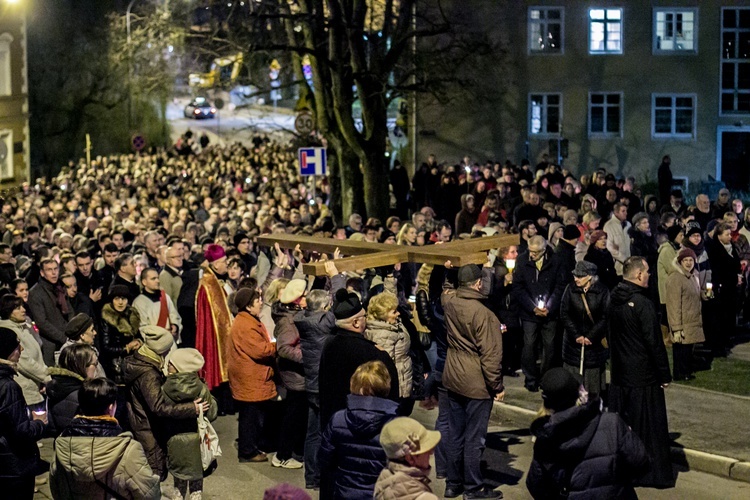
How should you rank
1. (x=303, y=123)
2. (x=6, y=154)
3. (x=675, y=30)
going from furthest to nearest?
(x=6, y=154)
(x=675, y=30)
(x=303, y=123)

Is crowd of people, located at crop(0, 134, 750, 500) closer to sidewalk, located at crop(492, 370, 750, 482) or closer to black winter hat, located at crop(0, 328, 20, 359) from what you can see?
black winter hat, located at crop(0, 328, 20, 359)

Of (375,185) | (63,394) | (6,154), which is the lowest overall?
(63,394)

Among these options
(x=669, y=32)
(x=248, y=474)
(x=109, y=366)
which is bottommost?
(x=248, y=474)

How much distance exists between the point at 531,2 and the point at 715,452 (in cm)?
2985

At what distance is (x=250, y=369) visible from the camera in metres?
11.4

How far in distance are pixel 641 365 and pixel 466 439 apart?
1585mm

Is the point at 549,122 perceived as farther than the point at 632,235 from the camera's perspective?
Yes

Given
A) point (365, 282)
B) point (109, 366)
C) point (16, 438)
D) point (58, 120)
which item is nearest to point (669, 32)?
point (58, 120)

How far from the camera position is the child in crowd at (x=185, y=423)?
29.5ft

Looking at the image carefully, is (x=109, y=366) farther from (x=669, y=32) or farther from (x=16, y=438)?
(x=669, y=32)

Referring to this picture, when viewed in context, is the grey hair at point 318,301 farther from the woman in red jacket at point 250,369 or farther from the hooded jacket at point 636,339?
the hooded jacket at point 636,339

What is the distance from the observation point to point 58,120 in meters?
48.4

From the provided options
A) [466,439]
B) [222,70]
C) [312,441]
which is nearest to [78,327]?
[312,441]

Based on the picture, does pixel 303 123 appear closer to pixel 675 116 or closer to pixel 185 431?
pixel 185 431
